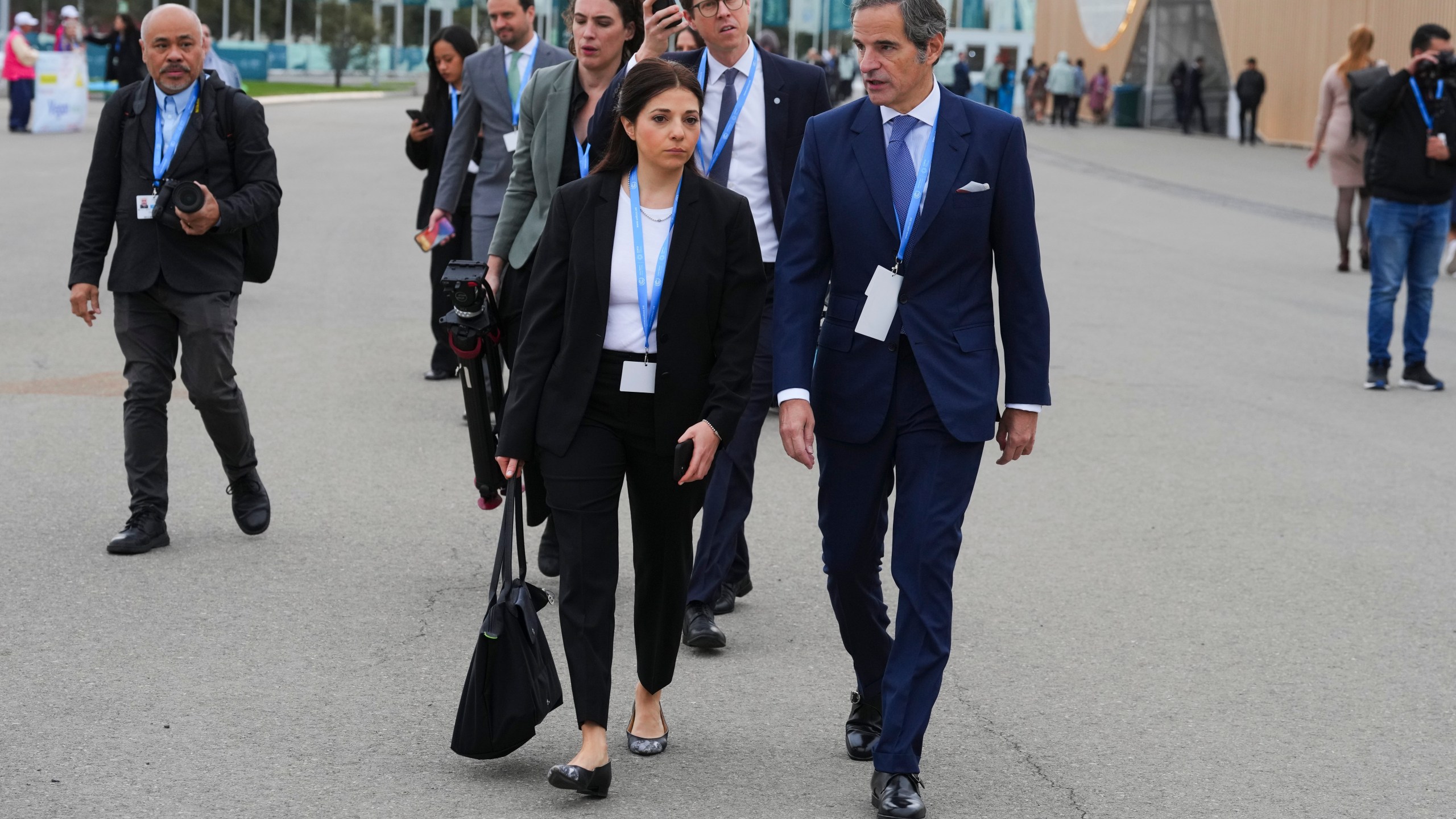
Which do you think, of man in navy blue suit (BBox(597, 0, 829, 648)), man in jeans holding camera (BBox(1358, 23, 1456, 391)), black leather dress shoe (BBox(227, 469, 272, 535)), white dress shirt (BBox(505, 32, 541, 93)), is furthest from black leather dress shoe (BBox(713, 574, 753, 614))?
man in jeans holding camera (BBox(1358, 23, 1456, 391))

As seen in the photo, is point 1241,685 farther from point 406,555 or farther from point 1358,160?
point 1358,160

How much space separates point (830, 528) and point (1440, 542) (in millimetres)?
3806

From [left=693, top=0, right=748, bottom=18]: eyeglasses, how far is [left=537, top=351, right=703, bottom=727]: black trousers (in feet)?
5.42

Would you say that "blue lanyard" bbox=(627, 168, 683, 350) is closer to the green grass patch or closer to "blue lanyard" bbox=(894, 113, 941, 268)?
"blue lanyard" bbox=(894, 113, 941, 268)

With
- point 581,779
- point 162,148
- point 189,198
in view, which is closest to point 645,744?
point 581,779

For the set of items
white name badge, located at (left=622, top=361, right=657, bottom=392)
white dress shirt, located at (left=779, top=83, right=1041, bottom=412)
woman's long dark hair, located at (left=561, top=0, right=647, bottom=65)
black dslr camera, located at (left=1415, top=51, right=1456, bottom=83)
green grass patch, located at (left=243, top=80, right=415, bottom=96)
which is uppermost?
green grass patch, located at (left=243, top=80, right=415, bottom=96)

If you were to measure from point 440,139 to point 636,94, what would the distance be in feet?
18.1

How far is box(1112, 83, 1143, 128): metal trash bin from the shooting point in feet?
159

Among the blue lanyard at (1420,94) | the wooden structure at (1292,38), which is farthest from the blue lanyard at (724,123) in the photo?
the wooden structure at (1292,38)

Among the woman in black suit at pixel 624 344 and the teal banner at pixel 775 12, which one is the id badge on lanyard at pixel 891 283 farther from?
the teal banner at pixel 775 12

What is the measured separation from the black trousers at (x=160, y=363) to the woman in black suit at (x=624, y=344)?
8.08 ft

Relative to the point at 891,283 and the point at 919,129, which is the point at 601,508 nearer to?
the point at 891,283

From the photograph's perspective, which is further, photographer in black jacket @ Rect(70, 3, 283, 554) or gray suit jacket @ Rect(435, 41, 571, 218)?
gray suit jacket @ Rect(435, 41, 571, 218)

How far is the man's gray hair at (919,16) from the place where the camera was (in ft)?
13.3
